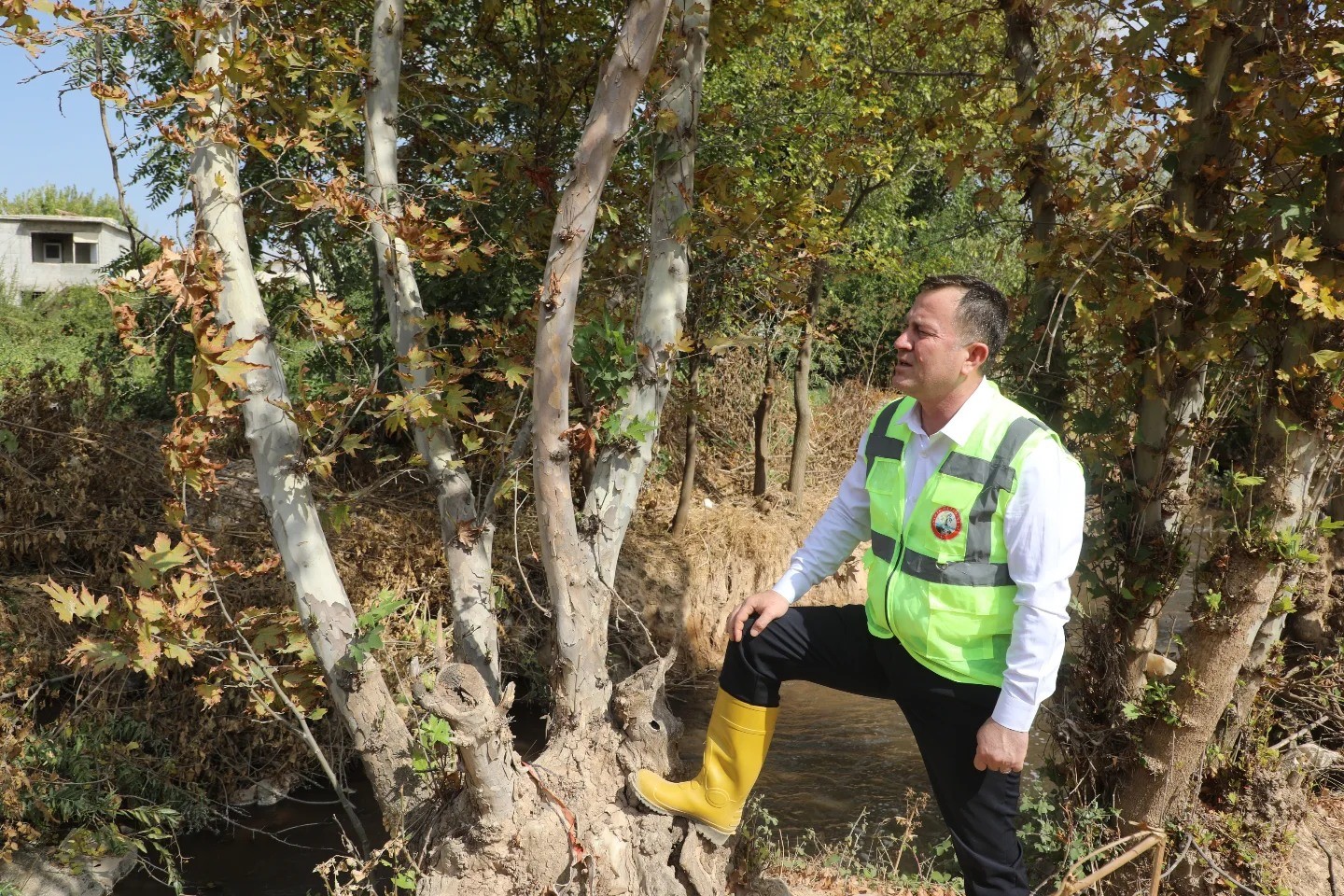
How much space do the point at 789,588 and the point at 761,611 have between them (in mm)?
137

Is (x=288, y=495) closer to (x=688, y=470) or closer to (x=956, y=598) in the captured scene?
(x=956, y=598)

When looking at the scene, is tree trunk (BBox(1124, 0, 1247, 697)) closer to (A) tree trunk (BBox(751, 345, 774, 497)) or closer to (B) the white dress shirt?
(B) the white dress shirt

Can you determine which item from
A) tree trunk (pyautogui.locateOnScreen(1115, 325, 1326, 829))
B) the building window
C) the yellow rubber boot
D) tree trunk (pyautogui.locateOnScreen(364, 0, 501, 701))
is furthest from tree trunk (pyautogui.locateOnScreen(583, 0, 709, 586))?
the building window

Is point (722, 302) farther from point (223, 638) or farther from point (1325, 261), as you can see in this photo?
point (1325, 261)

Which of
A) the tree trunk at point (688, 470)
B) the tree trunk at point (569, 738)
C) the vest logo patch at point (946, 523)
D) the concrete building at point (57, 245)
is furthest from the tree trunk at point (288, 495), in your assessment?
the concrete building at point (57, 245)

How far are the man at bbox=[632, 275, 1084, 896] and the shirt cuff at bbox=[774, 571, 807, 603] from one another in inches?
0.5

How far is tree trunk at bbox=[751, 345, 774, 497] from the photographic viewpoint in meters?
11.1

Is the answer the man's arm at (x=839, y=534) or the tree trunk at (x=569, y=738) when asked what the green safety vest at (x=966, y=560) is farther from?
the tree trunk at (x=569, y=738)

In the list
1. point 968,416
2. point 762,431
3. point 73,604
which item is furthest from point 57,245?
point 968,416

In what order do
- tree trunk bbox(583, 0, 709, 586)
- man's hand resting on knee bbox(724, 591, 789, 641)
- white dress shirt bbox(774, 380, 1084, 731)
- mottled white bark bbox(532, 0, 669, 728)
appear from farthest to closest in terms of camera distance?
tree trunk bbox(583, 0, 709, 586), mottled white bark bbox(532, 0, 669, 728), man's hand resting on knee bbox(724, 591, 789, 641), white dress shirt bbox(774, 380, 1084, 731)

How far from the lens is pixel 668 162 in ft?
14.6

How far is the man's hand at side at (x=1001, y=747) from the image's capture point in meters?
2.58

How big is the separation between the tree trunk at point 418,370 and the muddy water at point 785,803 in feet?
5.15

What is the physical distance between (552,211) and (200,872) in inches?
176
